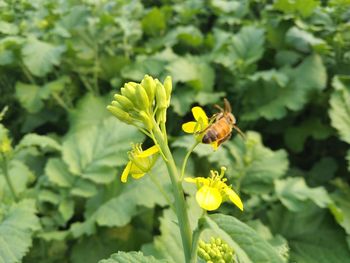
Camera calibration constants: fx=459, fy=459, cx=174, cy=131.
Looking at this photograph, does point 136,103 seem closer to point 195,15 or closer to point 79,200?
point 79,200

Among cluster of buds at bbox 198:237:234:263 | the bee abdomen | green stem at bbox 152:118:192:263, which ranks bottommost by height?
cluster of buds at bbox 198:237:234:263

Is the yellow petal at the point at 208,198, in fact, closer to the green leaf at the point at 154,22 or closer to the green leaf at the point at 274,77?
the green leaf at the point at 274,77

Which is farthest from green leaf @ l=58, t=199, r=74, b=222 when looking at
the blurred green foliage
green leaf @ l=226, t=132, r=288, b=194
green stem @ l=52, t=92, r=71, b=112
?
green stem @ l=52, t=92, r=71, b=112

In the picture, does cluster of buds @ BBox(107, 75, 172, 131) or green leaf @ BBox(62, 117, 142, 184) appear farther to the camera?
green leaf @ BBox(62, 117, 142, 184)

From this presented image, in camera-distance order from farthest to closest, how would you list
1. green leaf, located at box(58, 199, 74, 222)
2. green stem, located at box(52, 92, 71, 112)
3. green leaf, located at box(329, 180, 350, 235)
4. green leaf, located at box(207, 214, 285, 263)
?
green stem, located at box(52, 92, 71, 112) < green leaf, located at box(58, 199, 74, 222) < green leaf, located at box(329, 180, 350, 235) < green leaf, located at box(207, 214, 285, 263)

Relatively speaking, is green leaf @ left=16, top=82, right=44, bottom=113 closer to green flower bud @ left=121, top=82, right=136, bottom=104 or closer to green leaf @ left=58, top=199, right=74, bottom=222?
green leaf @ left=58, top=199, right=74, bottom=222

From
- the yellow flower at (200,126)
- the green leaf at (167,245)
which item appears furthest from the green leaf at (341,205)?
the yellow flower at (200,126)

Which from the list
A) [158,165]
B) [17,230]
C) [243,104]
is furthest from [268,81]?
[17,230]
